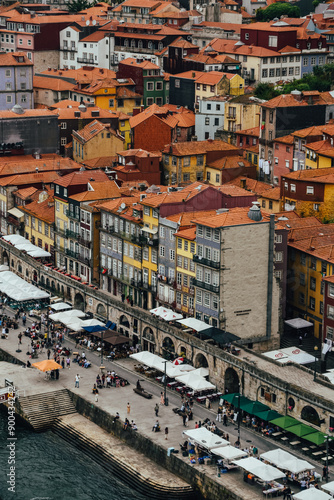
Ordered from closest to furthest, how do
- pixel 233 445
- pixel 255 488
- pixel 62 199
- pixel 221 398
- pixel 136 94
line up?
pixel 255 488 < pixel 233 445 < pixel 221 398 < pixel 62 199 < pixel 136 94

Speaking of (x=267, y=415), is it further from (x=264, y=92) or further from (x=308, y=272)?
(x=264, y=92)

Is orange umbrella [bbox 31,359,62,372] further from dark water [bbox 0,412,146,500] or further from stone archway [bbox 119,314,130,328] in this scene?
stone archway [bbox 119,314,130,328]

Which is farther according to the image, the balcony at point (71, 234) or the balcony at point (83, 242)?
the balcony at point (71, 234)

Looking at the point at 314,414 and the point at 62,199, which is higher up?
the point at 62,199

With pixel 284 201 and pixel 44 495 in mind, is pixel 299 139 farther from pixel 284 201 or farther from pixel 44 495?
pixel 44 495

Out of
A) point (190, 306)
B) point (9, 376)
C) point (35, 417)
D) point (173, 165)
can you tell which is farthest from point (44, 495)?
point (173, 165)

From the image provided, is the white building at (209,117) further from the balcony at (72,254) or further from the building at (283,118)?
the balcony at (72,254)

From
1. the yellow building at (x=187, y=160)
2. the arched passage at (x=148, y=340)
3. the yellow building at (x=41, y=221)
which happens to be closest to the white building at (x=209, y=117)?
the yellow building at (x=187, y=160)

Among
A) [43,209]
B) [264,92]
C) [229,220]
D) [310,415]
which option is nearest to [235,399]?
[310,415]
